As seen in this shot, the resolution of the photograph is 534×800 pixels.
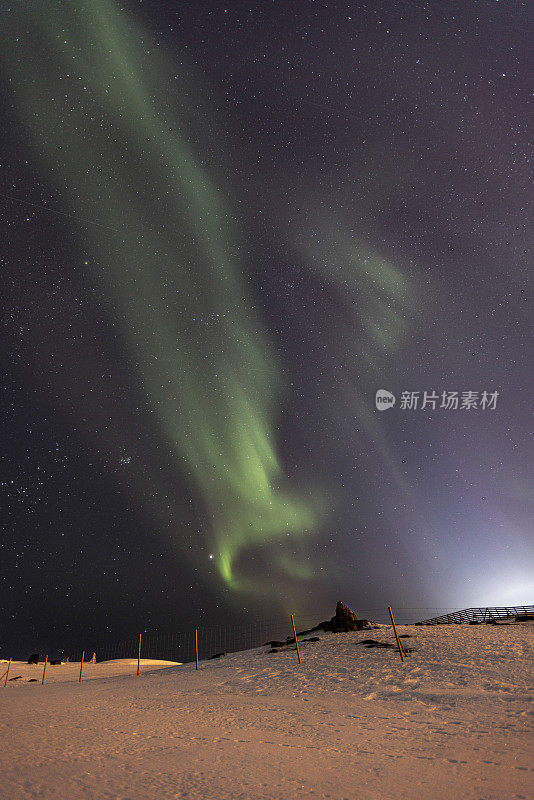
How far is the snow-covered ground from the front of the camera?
6.28 meters

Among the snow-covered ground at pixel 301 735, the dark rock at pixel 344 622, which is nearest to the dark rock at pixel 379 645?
the snow-covered ground at pixel 301 735

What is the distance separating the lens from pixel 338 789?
6.17 meters

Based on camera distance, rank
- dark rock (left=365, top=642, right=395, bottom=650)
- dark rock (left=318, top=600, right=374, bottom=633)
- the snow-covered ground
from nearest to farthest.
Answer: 1. the snow-covered ground
2. dark rock (left=365, top=642, right=395, bottom=650)
3. dark rock (left=318, top=600, right=374, bottom=633)

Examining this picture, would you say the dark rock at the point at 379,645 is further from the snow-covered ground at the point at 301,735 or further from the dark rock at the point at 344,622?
the dark rock at the point at 344,622

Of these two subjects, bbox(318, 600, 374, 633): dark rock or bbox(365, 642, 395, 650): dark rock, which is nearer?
bbox(365, 642, 395, 650): dark rock

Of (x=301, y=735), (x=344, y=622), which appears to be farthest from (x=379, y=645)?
(x=301, y=735)

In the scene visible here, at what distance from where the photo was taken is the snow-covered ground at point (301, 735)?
20.6 ft

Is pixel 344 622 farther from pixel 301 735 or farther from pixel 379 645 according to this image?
pixel 301 735

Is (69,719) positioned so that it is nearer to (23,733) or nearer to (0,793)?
(23,733)

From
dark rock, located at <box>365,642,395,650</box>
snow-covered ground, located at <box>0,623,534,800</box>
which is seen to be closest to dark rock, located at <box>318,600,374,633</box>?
dark rock, located at <box>365,642,395,650</box>

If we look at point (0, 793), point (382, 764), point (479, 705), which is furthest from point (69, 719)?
point (479, 705)

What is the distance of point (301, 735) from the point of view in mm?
10031

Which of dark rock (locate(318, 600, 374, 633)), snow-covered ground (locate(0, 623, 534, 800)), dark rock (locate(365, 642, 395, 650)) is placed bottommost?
snow-covered ground (locate(0, 623, 534, 800))

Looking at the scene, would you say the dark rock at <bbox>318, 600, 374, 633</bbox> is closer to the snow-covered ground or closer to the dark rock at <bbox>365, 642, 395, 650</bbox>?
the dark rock at <bbox>365, 642, 395, 650</bbox>
